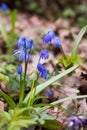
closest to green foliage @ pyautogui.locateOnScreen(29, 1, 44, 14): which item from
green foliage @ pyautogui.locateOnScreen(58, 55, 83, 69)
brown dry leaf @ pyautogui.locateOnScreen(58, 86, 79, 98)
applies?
green foliage @ pyautogui.locateOnScreen(58, 55, 83, 69)

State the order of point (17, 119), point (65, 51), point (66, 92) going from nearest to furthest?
point (17, 119) < point (66, 92) < point (65, 51)

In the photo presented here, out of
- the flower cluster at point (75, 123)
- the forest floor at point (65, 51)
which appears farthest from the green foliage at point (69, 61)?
the flower cluster at point (75, 123)

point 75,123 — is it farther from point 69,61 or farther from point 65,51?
point 65,51

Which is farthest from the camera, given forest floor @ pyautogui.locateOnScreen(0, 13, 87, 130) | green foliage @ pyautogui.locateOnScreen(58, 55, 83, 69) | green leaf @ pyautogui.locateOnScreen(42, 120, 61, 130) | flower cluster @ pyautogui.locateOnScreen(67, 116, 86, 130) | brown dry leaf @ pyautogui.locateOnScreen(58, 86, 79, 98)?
green foliage @ pyautogui.locateOnScreen(58, 55, 83, 69)

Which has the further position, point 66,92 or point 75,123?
A: point 66,92

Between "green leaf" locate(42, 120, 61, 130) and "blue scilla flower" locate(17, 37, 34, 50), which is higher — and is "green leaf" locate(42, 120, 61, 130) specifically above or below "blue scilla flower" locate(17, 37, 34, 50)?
below

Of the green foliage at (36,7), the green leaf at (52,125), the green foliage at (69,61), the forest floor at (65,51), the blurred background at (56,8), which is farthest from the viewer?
the green foliage at (36,7)

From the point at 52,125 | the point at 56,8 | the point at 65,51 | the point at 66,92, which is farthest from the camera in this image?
the point at 56,8

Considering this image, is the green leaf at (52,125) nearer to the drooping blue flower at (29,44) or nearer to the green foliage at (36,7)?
the drooping blue flower at (29,44)

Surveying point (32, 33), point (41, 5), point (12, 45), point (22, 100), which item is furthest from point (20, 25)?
point (22, 100)

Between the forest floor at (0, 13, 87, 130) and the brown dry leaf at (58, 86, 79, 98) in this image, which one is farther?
the brown dry leaf at (58, 86, 79, 98)

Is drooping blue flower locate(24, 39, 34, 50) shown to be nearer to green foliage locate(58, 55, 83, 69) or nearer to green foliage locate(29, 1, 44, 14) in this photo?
green foliage locate(58, 55, 83, 69)

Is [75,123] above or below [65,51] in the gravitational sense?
below

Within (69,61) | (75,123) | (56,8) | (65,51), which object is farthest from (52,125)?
(56,8)
